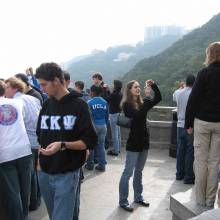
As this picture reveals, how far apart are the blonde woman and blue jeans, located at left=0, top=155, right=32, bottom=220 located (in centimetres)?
184

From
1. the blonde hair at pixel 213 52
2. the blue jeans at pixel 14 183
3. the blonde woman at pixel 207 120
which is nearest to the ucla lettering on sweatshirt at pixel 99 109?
the blue jeans at pixel 14 183

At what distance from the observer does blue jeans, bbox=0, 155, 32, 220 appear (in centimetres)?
453

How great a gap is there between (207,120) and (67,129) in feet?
4.99

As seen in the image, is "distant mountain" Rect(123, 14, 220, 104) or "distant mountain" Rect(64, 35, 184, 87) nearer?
"distant mountain" Rect(123, 14, 220, 104)

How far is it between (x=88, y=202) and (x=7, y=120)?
90.7 inches

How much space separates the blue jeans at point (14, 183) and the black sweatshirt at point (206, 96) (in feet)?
6.16

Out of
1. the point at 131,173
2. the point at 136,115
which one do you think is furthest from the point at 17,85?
the point at 131,173

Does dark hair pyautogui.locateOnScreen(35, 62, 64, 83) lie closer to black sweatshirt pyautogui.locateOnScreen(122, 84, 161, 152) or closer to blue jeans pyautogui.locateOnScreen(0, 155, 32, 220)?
blue jeans pyautogui.locateOnScreen(0, 155, 32, 220)

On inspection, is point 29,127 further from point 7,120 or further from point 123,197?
point 123,197

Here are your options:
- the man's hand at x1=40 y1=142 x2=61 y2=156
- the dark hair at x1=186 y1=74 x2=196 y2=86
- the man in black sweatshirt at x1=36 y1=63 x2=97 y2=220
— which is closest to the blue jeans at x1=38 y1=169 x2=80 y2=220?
the man in black sweatshirt at x1=36 y1=63 x2=97 y2=220

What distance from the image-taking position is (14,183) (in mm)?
4613

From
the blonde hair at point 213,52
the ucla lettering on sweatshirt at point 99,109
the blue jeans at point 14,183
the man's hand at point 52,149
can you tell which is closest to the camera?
the man's hand at point 52,149

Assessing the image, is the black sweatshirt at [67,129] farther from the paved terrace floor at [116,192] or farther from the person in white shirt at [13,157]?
the paved terrace floor at [116,192]

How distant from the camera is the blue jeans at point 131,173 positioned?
555cm
